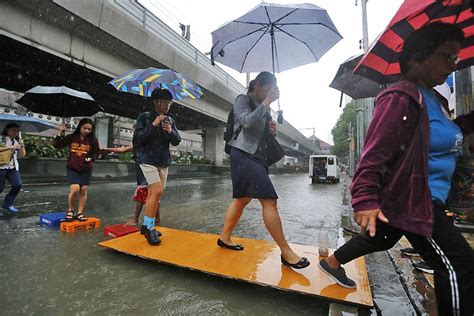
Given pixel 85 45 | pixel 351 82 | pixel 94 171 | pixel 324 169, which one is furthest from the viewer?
pixel 324 169

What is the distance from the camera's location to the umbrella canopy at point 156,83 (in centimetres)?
388

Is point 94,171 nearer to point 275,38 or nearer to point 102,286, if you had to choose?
point 275,38

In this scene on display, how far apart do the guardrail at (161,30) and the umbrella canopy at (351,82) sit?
308 inches

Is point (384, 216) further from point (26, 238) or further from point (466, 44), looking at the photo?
point (26, 238)

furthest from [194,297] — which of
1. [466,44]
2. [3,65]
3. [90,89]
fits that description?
[90,89]

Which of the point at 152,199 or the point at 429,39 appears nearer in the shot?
the point at 429,39

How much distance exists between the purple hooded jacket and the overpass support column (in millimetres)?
22530

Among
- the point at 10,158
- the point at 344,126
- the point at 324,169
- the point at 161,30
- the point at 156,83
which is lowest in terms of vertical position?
the point at 324,169

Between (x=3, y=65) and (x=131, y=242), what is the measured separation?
989 cm

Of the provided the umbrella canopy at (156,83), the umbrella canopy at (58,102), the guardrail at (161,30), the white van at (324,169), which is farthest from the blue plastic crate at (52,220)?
the white van at (324,169)

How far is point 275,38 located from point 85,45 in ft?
24.9

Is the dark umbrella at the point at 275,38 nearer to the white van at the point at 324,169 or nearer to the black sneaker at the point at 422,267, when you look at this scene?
the black sneaker at the point at 422,267

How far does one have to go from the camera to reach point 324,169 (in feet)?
67.0

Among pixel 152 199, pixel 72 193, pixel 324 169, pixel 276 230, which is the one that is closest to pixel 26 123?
pixel 72 193
